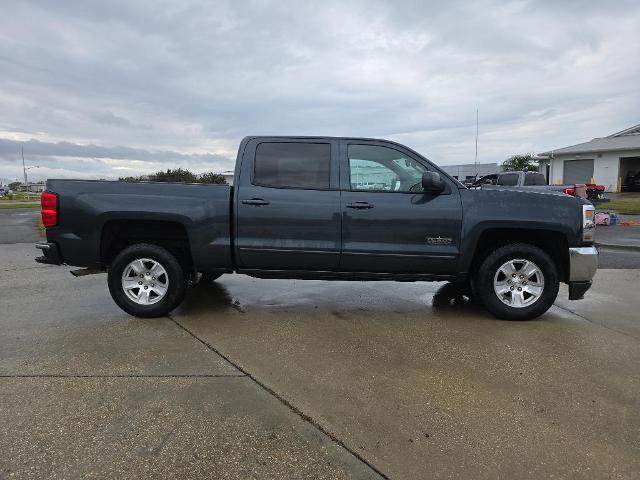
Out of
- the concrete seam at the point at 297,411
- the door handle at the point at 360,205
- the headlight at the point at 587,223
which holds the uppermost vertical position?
the door handle at the point at 360,205

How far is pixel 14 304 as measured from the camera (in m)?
5.49

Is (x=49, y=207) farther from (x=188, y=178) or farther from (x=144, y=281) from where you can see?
(x=188, y=178)

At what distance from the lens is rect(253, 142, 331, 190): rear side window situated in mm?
4930

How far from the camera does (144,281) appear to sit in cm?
496

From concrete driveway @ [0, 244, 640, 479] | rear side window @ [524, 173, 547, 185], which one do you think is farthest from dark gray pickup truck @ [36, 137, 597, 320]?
rear side window @ [524, 173, 547, 185]

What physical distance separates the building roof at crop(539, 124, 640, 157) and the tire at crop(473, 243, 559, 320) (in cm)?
3194

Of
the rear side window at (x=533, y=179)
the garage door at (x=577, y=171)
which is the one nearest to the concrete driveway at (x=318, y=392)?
the rear side window at (x=533, y=179)

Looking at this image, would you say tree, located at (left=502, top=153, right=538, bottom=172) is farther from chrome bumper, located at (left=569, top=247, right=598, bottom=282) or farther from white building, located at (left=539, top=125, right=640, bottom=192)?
chrome bumper, located at (left=569, top=247, right=598, bottom=282)

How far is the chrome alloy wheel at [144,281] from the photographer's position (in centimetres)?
492

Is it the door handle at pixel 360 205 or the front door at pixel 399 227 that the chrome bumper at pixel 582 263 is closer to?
the front door at pixel 399 227

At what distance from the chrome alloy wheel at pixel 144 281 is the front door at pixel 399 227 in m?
1.90

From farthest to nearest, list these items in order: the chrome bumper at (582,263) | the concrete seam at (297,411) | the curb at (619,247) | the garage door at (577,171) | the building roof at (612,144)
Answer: the garage door at (577,171), the building roof at (612,144), the curb at (619,247), the chrome bumper at (582,263), the concrete seam at (297,411)

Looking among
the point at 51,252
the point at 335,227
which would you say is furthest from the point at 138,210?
the point at 335,227

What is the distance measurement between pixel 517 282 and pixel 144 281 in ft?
12.8
